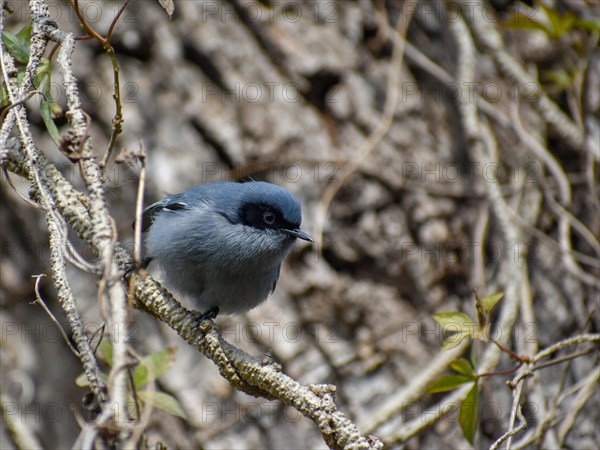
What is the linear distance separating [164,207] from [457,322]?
170 cm

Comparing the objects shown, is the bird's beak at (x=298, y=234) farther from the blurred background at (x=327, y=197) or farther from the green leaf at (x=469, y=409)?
the green leaf at (x=469, y=409)

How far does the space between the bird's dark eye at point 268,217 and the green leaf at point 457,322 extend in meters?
1.14

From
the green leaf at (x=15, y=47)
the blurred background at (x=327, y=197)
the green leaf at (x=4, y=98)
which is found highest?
the green leaf at (x=15, y=47)

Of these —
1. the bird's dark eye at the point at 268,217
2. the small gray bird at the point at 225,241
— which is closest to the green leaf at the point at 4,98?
the small gray bird at the point at 225,241

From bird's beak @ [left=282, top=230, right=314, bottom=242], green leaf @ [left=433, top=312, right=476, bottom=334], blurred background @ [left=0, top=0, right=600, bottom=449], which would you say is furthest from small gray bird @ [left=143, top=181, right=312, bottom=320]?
green leaf @ [left=433, top=312, right=476, bottom=334]

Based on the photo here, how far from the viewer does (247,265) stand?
3.03 metres

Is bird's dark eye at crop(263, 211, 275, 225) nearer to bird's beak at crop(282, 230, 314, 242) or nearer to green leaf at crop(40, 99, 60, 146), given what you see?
bird's beak at crop(282, 230, 314, 242)

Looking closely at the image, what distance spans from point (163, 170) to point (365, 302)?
1.53 m

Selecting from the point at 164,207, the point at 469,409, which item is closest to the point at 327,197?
the point at 164,207

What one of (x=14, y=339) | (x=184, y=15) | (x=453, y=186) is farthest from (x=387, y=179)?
(x=14, y=339)

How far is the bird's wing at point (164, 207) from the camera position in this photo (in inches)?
127

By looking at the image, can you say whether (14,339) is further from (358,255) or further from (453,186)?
(453,186)

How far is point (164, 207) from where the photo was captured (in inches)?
129

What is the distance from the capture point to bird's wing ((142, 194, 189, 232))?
10.5 ft
